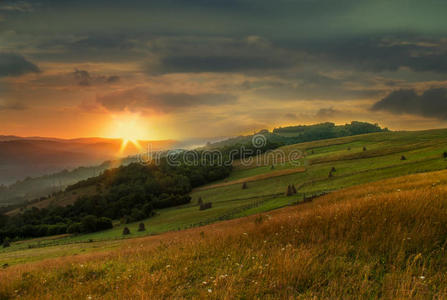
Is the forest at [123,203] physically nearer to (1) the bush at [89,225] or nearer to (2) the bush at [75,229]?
(2) the bush at [75,229]

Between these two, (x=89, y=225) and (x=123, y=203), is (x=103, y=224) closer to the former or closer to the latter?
(x=89, y=225)

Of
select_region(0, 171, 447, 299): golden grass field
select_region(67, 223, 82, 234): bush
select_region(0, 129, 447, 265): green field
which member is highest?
select_region(0, 171, 447, 299): golden grass field

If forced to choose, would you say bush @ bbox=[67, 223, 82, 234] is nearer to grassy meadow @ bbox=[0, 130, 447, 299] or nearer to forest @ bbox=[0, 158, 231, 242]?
forest @ bbox=[0, 158, 231, 242]

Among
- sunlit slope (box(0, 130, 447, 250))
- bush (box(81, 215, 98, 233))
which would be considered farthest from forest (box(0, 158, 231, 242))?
sunlit slope (box(0, 130, 447, 250))

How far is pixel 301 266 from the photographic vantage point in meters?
5.10

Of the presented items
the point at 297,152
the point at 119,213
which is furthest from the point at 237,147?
the point at 119,213

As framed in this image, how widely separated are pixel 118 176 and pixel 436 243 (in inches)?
6065

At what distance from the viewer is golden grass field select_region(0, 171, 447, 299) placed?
456 cm

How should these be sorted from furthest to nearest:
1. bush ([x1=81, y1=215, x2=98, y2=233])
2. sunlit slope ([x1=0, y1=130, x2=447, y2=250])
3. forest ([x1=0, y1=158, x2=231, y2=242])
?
forest ([x1=0, y1=158, x2=231, y2=242]) → bush ([x1=81, y1=215, x2=98, y2=233]) → sunlit slope ([x1=0, y1=130, x2=447, y2=250])

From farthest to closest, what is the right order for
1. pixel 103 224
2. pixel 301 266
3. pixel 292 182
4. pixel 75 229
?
pixel 75 229
pixel 103 224
pixel 292 182
pixel 301 266

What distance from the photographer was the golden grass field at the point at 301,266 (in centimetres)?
456

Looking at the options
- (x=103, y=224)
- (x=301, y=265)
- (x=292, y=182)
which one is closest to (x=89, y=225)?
(x=103, y=224)

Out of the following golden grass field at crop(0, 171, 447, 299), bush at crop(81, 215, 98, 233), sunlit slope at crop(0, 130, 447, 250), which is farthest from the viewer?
bush at crop(81, 215, 98, 233)

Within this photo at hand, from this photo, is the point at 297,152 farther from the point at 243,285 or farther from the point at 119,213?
the point at 243,285
